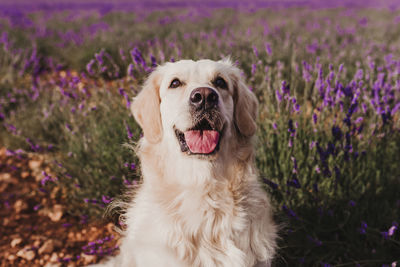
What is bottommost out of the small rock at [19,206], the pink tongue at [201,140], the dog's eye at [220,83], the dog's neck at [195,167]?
the small rock at [19,206]

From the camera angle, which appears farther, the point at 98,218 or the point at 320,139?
the point at 98,218

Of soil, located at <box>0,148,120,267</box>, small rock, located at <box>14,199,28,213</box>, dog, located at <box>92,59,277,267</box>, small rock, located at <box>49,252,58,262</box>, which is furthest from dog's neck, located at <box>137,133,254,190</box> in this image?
small rock, located at <box>14,199,28,213</box>

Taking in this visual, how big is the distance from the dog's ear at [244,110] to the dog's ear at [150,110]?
477mm

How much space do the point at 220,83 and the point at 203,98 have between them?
33cm

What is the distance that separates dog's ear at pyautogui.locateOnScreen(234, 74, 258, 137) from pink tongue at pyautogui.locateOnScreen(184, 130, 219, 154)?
212mm

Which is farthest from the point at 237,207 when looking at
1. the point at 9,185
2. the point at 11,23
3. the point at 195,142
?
the point at 11,23

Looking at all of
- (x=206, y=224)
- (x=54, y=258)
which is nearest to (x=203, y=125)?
(x=206, y=224)

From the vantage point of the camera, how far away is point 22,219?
2.81m

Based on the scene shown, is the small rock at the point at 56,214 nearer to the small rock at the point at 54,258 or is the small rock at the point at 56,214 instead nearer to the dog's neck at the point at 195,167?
the small rock at the point at 54,258

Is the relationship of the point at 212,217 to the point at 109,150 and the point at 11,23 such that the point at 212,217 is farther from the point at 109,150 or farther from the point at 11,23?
the point at 11,23

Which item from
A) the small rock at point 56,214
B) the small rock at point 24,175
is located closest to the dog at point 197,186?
the small rock at point 56,214

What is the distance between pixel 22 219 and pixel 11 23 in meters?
7.31

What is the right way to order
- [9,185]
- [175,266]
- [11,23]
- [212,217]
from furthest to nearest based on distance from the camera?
[11,23] → [9,185] → [212,217] → [175,266]

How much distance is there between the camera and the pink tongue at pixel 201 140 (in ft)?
5.89
